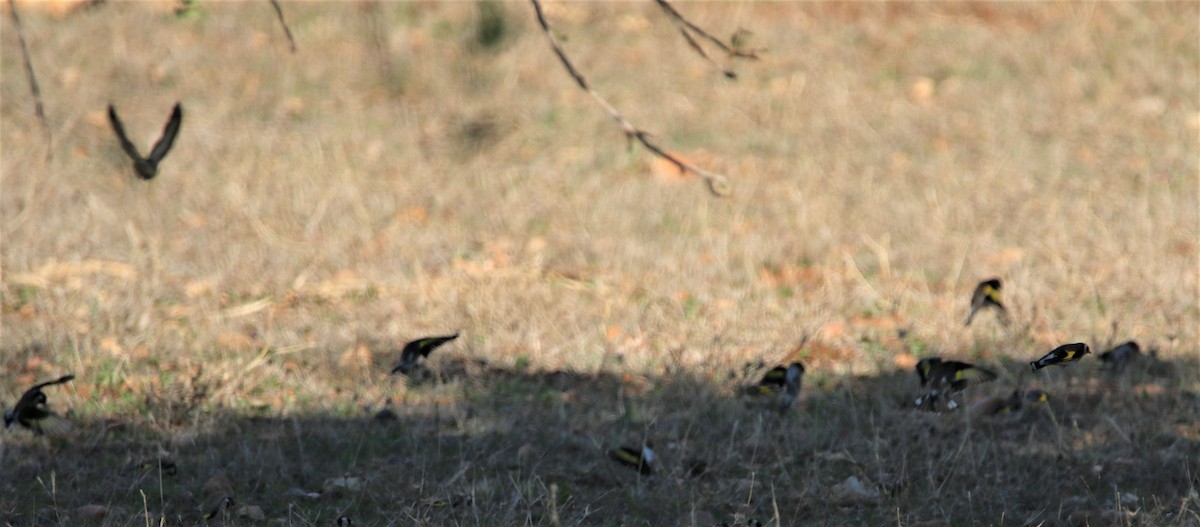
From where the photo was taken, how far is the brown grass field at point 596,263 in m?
3.83

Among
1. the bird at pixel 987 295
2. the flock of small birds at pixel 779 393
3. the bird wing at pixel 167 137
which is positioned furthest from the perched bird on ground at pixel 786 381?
the bird wing at pixel 167 137

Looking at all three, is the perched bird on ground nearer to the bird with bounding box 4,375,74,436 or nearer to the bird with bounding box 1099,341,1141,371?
the bird with bounding box 1099,341,1141,371

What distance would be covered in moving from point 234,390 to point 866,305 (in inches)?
124

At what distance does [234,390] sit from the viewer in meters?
4.63

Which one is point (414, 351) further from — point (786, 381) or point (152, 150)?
point (152, 150)

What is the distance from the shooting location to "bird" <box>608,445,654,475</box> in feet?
12.6

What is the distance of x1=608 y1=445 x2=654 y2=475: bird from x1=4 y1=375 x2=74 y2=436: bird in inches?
68.0

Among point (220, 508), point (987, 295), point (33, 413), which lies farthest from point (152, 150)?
point (987, 295)

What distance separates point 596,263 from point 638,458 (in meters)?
3.16

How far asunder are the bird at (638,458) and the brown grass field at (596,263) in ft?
0.14

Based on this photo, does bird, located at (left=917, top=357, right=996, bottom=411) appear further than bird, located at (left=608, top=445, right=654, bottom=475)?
Yes

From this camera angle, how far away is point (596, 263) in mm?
6953

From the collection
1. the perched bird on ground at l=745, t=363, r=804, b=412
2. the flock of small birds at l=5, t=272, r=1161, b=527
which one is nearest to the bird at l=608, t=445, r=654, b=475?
the flock of small birds at l=5, t=272, r=1161, b=527

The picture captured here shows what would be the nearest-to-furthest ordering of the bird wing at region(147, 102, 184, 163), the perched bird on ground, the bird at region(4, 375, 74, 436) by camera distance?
the bird wing at region(147, 102, 184, 163)
the bird at region(4, 375, 74, 436)
the perched bird on ground
